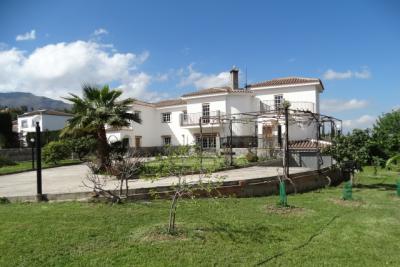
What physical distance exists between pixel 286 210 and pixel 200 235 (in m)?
3.27

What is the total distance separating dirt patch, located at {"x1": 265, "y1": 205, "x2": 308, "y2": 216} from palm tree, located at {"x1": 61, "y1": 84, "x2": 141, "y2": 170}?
352 inches

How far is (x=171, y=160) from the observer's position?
25.2 feet

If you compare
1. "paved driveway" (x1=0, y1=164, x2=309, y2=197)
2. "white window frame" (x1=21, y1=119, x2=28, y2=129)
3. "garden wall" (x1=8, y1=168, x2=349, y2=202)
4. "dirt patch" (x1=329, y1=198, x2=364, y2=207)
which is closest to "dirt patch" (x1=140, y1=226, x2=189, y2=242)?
"paved driveway" (x1=0, y1=164, x2=309, y2=197)

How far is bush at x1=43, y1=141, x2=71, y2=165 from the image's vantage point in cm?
2505

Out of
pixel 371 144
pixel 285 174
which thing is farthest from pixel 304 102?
pixel 285 174

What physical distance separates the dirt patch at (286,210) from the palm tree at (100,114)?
8953mm

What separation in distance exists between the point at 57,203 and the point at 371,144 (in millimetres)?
11690

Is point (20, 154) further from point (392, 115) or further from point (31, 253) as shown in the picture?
→ point (392, 115)

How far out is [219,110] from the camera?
126ft

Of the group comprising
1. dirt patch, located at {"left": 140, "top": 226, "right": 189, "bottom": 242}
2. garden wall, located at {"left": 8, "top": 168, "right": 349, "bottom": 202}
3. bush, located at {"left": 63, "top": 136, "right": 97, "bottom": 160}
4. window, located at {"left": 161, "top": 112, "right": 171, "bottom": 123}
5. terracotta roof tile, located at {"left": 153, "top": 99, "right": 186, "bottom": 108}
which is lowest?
dirt patch, located at {"left": 140, "top": 226, "right": 189, "bottom": 242}

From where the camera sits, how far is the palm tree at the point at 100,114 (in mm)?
16547

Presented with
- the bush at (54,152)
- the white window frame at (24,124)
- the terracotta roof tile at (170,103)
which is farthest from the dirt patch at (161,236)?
the white window frame at (24,124)

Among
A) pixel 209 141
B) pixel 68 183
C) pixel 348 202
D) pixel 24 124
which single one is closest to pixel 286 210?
pixel 348 202

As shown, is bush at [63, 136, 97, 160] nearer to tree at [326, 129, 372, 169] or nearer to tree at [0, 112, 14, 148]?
tree at [0, 112, 14, 148]
